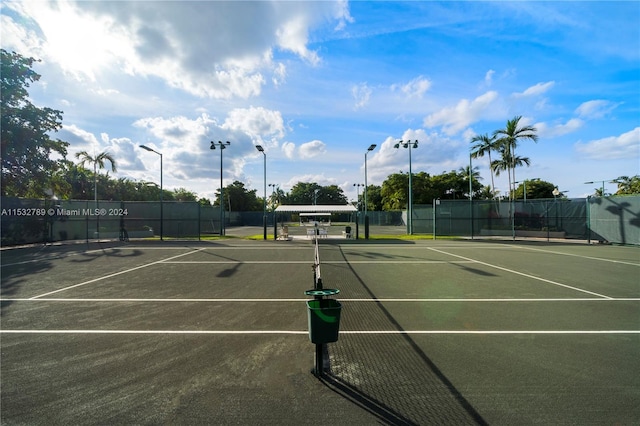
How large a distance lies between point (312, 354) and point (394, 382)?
137 cm

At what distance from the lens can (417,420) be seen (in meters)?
3.32

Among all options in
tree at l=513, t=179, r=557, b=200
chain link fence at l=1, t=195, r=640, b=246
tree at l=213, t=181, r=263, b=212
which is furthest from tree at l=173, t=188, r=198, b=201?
tree at l=513, t=179, r=557, b=200

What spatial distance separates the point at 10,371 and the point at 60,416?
180cm

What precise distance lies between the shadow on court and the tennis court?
2 cm

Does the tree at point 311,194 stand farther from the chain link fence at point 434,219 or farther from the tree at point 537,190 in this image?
the chain link fence at point 434,219

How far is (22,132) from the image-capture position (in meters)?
23.8

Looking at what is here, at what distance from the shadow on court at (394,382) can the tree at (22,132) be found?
30.5m

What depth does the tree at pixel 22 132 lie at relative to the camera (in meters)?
23.6

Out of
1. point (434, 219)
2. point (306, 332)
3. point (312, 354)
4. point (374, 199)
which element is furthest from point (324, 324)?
point (374, 199)

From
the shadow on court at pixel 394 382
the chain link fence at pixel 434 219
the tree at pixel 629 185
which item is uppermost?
the tree at pixel 629 185

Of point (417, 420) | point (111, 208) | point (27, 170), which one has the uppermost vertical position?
point (27, 170)

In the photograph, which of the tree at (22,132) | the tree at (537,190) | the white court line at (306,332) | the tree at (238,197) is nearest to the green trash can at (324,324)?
the white court line at (306,332)

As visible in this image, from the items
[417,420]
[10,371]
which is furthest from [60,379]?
[417,420]

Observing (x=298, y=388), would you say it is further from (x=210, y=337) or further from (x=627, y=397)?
(x=627, y=397)
